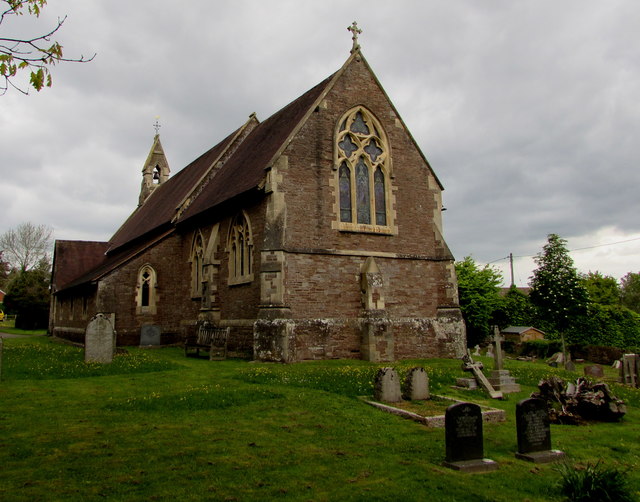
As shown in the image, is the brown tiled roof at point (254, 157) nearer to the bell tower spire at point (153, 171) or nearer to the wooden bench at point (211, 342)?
the wooden bench at point (211, 342)

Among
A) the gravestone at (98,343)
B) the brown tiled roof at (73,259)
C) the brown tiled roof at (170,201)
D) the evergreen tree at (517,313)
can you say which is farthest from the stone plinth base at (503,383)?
the brown tiled roof at (73,259)

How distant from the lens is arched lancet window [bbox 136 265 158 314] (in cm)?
2444

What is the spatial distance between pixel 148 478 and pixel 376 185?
1513 centimetres

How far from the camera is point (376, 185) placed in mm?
19750

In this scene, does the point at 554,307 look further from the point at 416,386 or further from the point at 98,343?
the point at 98,343

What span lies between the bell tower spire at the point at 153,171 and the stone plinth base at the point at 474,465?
129 feet

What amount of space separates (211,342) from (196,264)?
6364 millimetres

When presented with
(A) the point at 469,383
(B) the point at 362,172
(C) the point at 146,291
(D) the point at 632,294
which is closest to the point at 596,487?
(A) the point at 469,383

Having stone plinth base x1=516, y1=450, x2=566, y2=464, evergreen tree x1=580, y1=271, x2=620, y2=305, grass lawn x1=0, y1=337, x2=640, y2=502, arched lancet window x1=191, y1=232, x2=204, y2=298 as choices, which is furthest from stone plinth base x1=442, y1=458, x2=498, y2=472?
evergreen tree x1=580, y1=271, x2=620, y2=305

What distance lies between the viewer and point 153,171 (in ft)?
141

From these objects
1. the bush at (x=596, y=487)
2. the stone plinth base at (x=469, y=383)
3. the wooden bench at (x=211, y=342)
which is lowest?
the bush at (x=596, y=487)

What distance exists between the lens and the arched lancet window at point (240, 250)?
19359mm

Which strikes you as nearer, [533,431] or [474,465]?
[474,465]

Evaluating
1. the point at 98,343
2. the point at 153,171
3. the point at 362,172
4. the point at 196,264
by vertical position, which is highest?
the point at 153,171
